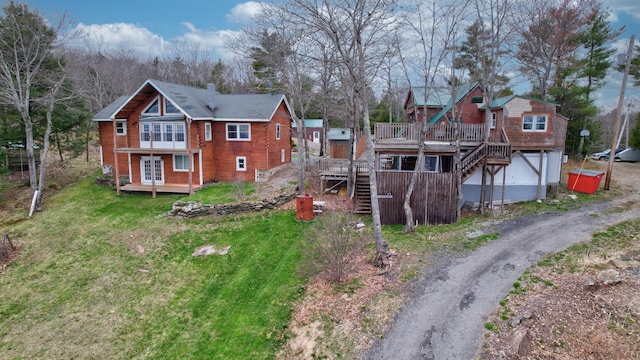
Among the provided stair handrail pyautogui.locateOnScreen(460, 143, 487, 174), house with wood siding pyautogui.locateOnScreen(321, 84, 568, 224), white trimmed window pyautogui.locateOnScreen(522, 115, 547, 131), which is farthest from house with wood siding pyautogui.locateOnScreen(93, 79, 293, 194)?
white trimmed window pyautogui.locateOnScreen(522, 115, 547, 131)

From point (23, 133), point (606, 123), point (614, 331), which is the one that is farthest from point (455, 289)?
point (606, 123)

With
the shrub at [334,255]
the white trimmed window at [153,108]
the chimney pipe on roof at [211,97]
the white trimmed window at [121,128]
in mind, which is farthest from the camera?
the white trimmed window at [121,128]

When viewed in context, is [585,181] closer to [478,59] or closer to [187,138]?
[478,59]

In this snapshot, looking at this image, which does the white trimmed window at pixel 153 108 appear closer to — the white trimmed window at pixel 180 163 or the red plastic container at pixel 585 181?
the white trimmed window at pixel 180 163

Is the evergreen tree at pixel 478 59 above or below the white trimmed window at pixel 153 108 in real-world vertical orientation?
above

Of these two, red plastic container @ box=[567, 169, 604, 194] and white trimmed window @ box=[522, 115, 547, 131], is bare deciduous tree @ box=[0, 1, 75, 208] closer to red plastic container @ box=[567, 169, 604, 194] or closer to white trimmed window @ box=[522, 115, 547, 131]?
white trimmed window @ box=[522, 115, 547, 131]

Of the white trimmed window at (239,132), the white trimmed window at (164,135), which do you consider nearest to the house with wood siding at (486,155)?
the white trimmed window at (239,132)

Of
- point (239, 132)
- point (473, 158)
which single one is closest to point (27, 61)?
point (239, 132)

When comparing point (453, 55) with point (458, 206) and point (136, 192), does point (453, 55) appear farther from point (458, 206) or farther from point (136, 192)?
point (136, 192)
